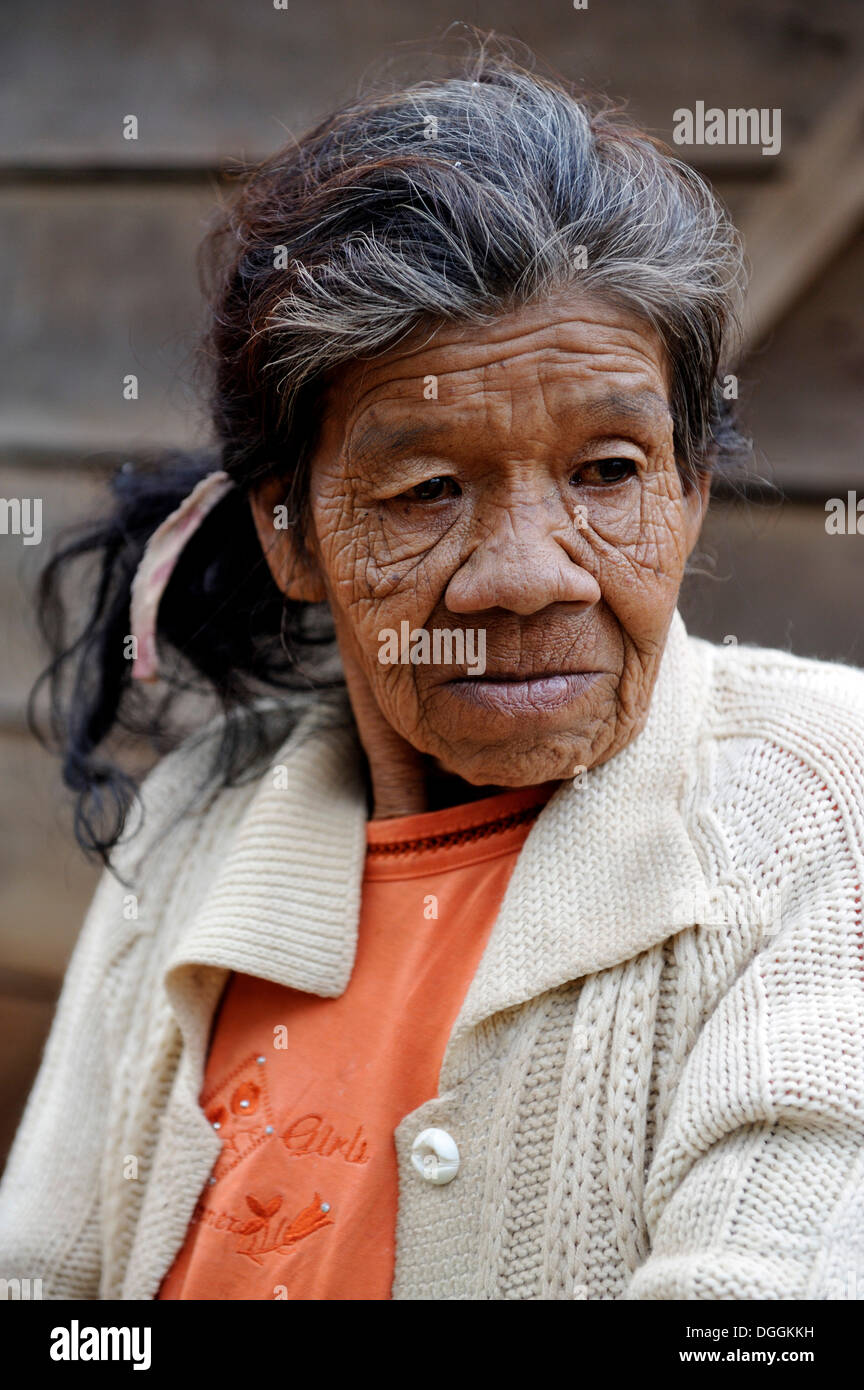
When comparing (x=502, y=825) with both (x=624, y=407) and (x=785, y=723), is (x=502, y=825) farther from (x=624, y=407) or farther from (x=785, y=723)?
(x=624, y=407)

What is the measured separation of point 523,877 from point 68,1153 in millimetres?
988

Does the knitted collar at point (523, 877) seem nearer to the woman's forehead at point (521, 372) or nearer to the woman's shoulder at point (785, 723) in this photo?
the woman's shoulder at point (785, 723)

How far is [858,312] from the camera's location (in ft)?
11.3

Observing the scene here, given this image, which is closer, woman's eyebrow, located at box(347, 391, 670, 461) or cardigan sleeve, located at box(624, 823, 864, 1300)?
cardigan sleeve, located at box(624, 823, 864, 1300)

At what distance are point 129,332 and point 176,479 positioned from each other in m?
2.18

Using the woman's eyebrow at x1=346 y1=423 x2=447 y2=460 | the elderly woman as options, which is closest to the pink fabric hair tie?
the elderly woman

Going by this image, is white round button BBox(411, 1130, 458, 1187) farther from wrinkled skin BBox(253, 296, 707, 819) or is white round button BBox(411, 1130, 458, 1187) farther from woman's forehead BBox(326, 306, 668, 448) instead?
woman's forehead BBox(326, 306, 668, 448)

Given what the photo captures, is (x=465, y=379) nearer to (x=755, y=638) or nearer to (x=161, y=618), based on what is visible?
(x=161, y=618)

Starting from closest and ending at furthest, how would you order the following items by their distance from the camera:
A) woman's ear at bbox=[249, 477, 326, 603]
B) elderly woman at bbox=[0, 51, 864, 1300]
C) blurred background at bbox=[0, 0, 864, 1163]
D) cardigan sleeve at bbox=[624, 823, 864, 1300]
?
1. cardigan sleeve at bbox=[624, 823, 864, 1300]
2. elderly woman at bbox=[0, 51, 864, 1300]
3. woman's ear at bbox=[249, 477, 326, 603]
4. blurred background at bbox=[0, 0, 864, 1163]

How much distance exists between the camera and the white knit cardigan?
1263 mm

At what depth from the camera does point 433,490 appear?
5.16 ft

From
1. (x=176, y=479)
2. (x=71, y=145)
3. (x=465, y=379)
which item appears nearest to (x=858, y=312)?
(x=176, y=479)

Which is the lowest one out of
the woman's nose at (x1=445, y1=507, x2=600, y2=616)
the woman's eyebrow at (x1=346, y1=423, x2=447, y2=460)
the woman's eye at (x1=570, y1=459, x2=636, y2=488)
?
the woman's nose at (x1=445, y1=507, x2=600, y2=616)

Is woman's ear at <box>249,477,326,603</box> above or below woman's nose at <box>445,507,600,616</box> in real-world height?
above
